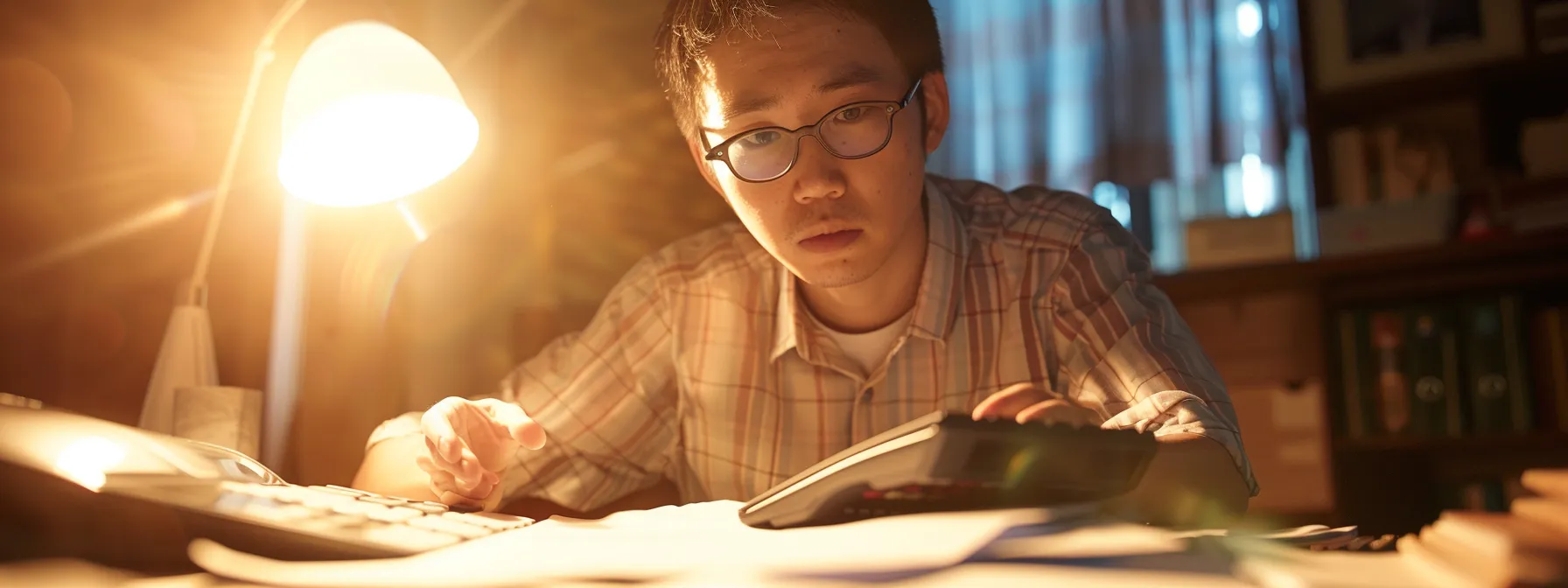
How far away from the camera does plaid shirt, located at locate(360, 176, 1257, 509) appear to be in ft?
3.83

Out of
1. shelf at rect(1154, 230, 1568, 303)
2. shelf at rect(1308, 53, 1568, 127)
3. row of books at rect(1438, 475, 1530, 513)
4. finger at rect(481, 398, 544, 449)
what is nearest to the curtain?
shelf at rect(1308, 53, 1568, 127)

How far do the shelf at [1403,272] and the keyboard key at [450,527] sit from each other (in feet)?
6.57

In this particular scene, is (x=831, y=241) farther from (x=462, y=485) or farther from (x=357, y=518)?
(x=357, y=518)

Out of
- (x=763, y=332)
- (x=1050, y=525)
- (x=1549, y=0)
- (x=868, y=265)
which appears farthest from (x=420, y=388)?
(x=1549, y=0)

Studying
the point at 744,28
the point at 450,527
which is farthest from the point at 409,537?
the point at 744,28

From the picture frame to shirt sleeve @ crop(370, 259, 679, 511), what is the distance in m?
1.85

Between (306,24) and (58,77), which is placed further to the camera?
(306,24)

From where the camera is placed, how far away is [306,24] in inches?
52.9

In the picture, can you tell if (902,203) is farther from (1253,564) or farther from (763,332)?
(1253,564)

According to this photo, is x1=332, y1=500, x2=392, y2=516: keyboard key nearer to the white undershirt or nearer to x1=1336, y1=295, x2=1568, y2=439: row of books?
the white undershirt

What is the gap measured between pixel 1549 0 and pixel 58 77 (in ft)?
8.69

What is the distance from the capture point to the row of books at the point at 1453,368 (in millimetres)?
1974

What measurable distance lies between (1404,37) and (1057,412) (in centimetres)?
220

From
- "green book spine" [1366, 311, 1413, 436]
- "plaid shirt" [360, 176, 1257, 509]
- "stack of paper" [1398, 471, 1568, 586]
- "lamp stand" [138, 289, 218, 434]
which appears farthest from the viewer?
"green book spine" [1366, 311, 1413, 436]
